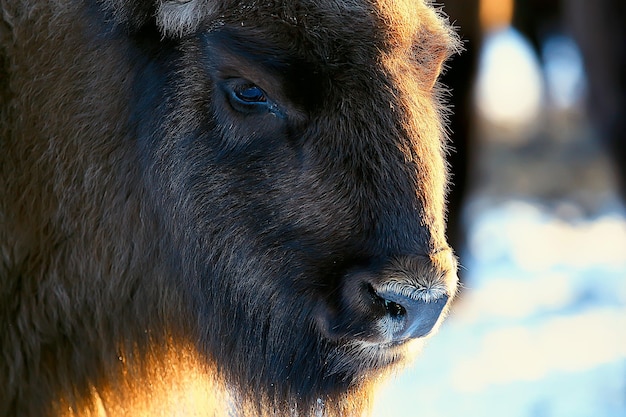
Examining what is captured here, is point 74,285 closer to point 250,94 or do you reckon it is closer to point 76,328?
point 76,328

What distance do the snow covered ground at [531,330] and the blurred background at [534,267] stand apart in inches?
0.5

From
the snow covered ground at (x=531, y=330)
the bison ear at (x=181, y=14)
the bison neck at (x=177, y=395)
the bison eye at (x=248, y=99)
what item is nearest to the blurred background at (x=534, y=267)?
the snow covered ground at (x=531, y=330)

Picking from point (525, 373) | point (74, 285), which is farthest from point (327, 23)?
point (525, 373)

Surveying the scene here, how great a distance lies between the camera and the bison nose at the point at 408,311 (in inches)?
83.1

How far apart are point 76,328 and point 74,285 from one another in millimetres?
134

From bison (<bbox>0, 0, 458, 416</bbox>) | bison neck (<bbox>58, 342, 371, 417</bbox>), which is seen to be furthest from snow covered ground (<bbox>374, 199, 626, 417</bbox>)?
bison (<bbox>0, 0, 458, 416</bbox>)

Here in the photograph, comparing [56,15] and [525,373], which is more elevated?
[56,15]

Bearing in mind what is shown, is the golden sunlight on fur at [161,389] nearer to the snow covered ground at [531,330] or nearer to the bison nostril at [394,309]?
the bison nostril at [394,309]

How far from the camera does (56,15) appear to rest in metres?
2.48

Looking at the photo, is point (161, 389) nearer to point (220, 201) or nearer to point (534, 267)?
point (220, 201)

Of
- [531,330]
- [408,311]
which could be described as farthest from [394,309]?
[531,330]

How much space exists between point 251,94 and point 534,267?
18.1ft

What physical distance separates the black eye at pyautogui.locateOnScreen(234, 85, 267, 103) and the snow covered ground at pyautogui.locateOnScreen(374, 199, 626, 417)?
1779 mm

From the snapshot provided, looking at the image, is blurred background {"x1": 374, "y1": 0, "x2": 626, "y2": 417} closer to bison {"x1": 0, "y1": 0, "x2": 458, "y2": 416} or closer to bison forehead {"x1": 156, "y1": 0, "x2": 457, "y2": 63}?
bison {"x1": 0, "y1": 0, "x2": 458, "y2": 416}
